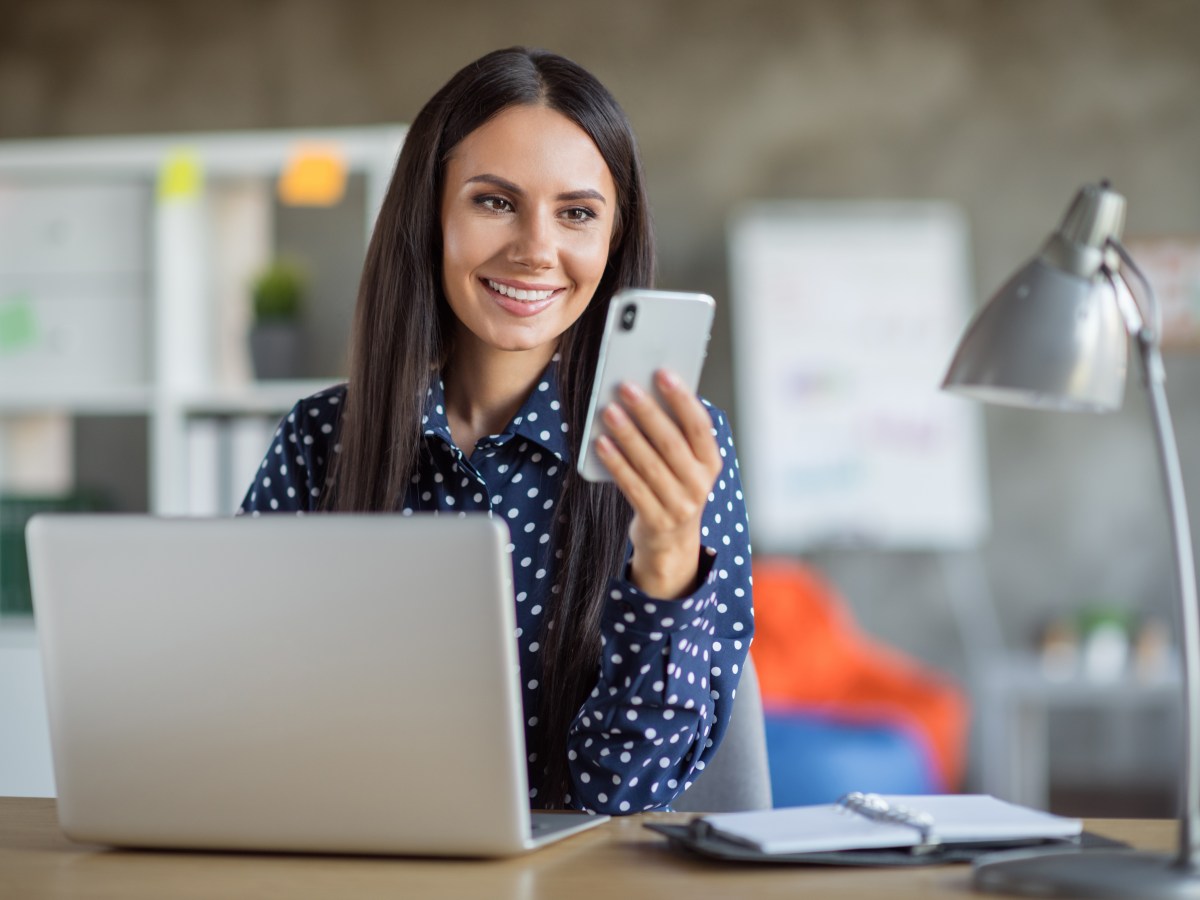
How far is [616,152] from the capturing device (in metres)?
1.60

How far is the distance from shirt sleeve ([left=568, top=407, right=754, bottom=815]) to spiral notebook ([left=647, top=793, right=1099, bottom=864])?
183 millimetres

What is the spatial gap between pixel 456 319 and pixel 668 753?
62cm

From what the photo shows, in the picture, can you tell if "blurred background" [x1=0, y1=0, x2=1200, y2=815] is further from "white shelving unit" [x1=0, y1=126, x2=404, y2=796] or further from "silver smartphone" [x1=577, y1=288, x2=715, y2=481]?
"silver smartphone" [x1=577, y1=288, x2=715, y2=481]

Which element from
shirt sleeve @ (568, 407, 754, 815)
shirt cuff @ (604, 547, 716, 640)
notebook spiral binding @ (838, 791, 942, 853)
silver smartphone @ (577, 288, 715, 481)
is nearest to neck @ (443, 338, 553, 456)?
shirt sleeve @ (568, 407, 754, 815)

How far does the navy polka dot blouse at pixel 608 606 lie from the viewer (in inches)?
48.1

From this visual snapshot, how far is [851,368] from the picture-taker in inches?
170

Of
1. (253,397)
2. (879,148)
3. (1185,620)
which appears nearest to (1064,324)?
(1185,620)

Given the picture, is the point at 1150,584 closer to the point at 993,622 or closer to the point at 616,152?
the point at 993,622

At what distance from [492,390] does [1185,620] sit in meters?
0.89

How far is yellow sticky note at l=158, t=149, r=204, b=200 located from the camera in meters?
3.51

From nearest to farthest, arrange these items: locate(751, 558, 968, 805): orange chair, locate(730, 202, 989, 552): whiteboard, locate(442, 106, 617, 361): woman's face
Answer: locate(442, 106, 617, 361): woman's face
locate(751, 558, 968, 805): orange chair
locate(730, 202, 989, 552): whiteboard

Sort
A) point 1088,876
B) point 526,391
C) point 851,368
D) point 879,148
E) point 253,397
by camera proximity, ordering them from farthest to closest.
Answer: point 879,148, point 851,368, point 253,397, point 526,391, point 1088,876

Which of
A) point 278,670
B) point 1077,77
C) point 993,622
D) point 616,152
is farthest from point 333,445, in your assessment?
point 1077,77

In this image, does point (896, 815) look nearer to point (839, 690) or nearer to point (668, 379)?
point (668, 379)
